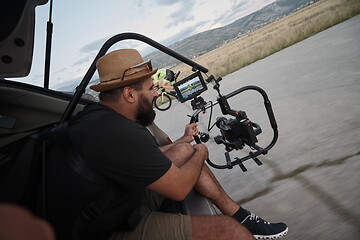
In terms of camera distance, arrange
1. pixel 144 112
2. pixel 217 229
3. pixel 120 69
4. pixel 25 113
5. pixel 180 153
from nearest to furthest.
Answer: pixel 217 229 < pixel 120 69 < pixel 144 112 < pixel 25 113 < pixel 180 153

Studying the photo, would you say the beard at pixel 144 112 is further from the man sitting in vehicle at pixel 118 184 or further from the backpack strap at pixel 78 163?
the backpack strap at pixel 78 163

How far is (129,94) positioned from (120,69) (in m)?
0.18

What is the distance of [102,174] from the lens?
139 cm

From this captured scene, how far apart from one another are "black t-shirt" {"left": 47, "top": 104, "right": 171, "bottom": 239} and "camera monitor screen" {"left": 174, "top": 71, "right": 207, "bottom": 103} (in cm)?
109

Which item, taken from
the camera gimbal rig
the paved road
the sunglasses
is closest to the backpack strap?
the sunglasses

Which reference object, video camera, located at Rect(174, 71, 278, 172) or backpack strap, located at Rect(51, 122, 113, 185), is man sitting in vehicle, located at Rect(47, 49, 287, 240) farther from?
video camera, located at Rect(174, 71, 278, 172)

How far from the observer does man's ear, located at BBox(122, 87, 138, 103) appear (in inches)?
68.9

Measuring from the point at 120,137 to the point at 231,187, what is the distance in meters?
1.75

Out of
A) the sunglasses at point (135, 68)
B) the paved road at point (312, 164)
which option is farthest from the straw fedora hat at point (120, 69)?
the paved road at point (312, 164)

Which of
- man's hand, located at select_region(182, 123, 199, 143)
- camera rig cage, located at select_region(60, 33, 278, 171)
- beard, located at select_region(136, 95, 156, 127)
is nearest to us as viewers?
beard, located at select_region(136, 95, 156, 127)

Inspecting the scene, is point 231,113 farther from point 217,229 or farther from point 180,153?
point 217,229

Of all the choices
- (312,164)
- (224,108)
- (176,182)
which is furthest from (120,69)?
(312,164)

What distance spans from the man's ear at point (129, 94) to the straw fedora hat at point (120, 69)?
4 centimetres

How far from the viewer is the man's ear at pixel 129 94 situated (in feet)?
5.74
